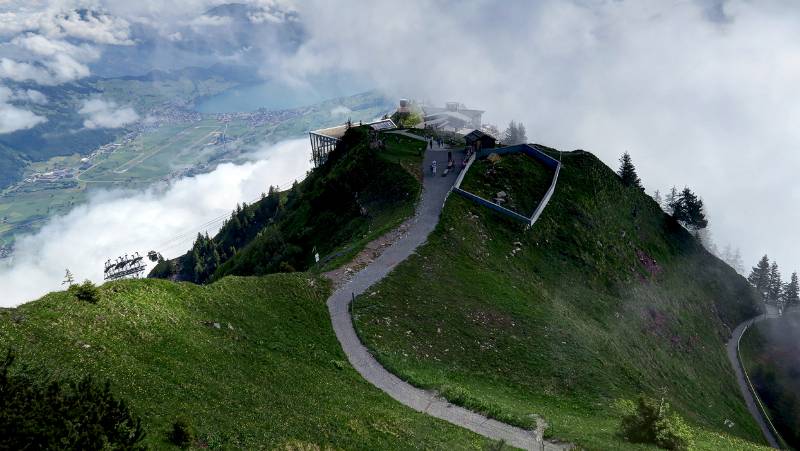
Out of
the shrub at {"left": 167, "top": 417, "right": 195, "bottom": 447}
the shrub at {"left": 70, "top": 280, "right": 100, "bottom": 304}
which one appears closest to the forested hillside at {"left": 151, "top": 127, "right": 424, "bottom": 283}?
the shrub at {"left": 70, "top": 280, "right": 100, "bottom": 304}

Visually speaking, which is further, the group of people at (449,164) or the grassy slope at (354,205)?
the group of people at (449,164)

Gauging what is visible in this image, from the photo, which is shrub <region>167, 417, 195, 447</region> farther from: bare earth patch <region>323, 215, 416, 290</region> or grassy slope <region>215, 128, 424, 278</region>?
grassy slope <region>215, 128, 424, 278</region>

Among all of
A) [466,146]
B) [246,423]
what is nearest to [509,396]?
[246,423]

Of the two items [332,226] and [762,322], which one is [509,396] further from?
[762,322]

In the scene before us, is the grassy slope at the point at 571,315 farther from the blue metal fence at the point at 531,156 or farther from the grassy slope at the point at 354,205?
the grassy slope at the point at 354,205

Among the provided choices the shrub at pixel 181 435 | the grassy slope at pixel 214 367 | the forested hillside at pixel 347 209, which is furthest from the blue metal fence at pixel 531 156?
the shrub at pixel 181 435

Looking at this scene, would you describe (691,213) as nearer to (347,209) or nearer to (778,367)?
(778,367)
